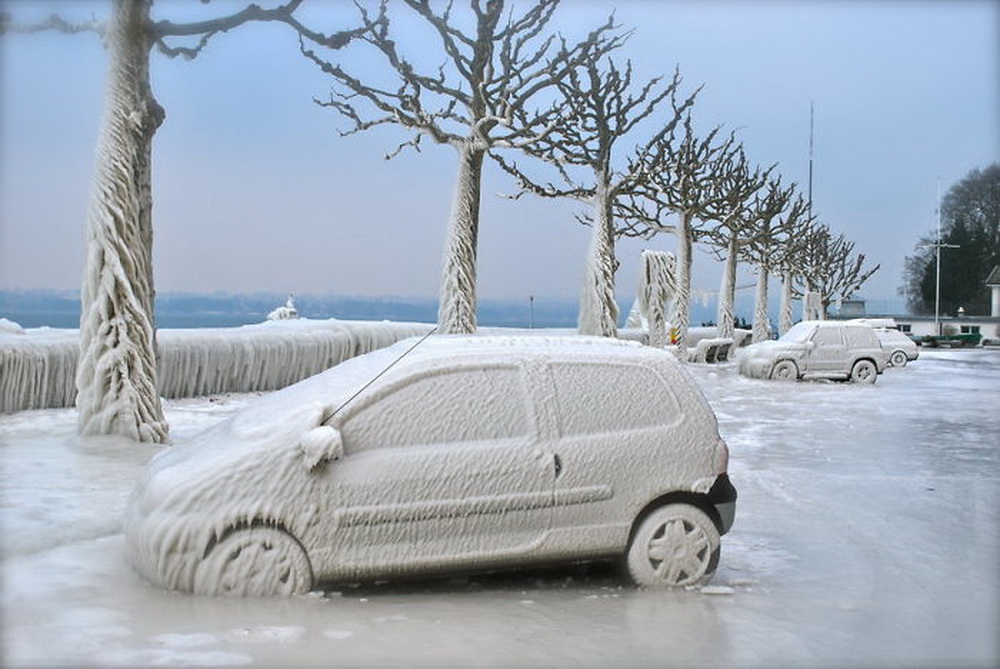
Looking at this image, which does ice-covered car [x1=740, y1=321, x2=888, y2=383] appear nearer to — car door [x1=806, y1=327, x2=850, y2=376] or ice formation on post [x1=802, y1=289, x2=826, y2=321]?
car door [x1=806, y1=327, x2=850, y2=376]

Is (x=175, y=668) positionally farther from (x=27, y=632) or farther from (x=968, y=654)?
(x=968, y=654)

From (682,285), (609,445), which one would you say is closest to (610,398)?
(609,445)

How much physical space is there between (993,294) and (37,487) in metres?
71.6

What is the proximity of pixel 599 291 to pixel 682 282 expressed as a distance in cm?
1034

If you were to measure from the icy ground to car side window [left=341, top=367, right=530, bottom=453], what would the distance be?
76 centimetres

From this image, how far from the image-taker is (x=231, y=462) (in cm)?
456

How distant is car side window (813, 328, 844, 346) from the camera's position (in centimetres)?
2266

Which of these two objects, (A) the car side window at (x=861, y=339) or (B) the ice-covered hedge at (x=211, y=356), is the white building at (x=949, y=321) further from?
(B) the ice-covered hedge at (x=211, y=356)

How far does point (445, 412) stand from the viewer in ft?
15.8

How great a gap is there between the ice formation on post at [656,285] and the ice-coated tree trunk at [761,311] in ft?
39.6

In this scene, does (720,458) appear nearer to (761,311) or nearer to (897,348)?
(897,348)

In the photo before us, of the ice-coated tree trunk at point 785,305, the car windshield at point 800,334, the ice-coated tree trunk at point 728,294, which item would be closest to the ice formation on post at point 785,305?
the ice-coated tree trunk at point 785,305

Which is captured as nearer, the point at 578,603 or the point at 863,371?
the point at 578,603

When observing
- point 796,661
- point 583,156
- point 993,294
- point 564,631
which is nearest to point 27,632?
point 564,631
